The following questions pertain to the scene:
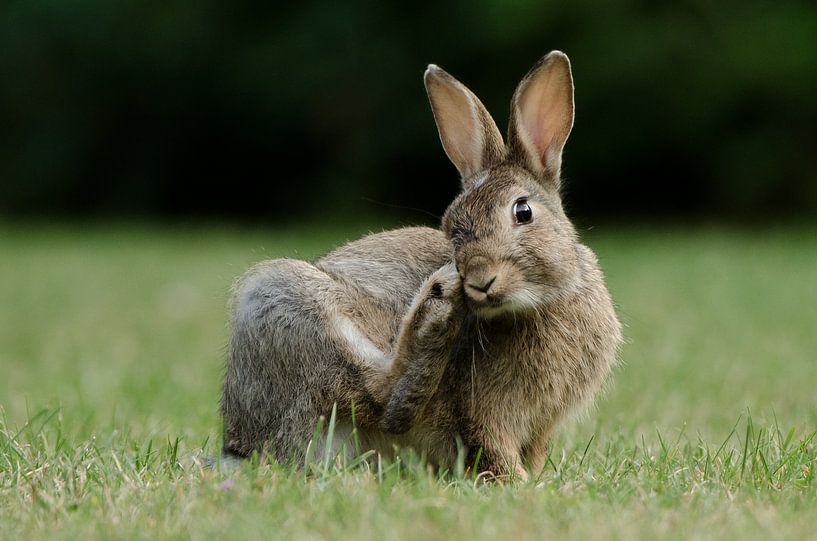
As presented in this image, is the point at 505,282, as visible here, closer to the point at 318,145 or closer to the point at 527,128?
the point at 527,128

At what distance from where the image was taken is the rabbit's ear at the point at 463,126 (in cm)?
384

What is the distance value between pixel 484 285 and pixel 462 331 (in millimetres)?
390

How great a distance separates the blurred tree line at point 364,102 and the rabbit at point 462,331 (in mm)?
10771

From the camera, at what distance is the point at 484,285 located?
10.8ft

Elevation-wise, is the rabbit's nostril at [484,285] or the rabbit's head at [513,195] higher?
the rabbit's head at [513,195]

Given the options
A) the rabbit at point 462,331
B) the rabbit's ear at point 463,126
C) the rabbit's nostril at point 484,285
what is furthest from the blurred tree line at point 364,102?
the rabbit's nostril at point 484,285

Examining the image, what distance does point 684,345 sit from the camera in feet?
23.1

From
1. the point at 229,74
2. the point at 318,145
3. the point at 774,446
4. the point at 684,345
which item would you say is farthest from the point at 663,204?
the point at 774,446

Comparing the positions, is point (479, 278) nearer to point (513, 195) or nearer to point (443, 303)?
point (443, 303)

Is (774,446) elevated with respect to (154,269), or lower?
elevated

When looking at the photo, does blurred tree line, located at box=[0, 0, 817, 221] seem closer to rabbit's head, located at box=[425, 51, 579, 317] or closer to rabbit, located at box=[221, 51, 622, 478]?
rabbit's head, located at box=[425, 51, 579, 317]

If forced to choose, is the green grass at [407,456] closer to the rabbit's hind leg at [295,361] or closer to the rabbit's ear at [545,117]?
the rabbit's hind leg at [295,361]

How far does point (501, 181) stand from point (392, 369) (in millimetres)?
666

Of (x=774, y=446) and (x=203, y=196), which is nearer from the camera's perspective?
(x=774, y=446)
